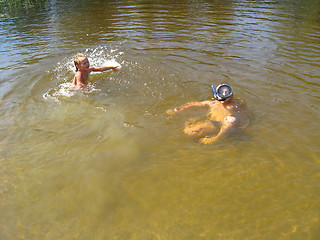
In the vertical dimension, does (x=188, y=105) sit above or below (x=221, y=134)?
above

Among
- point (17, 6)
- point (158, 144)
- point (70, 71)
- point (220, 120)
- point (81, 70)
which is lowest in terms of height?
point (158, 144)

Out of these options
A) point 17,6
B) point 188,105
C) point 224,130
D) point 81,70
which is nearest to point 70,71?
point 81,70

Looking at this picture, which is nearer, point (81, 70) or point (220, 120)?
point (220, 120)

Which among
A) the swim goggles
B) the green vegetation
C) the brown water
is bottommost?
the brown water

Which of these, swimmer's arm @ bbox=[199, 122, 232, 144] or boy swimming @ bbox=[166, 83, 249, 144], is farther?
boy swimming @ bbox=[166, 83, 249, 144]

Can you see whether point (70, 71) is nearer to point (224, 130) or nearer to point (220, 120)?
point (220, 120)

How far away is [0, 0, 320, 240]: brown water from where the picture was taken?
11.3ft

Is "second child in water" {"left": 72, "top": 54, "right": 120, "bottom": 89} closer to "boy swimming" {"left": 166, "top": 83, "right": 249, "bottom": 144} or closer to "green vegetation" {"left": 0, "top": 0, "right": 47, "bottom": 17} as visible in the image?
"boy swimming" {"left": 166, "top": 83, "right": 249, "bottom": 144}

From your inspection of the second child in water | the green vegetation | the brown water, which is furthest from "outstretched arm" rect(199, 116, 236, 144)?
the green vegetation

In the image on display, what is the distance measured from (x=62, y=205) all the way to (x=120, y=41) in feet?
25.9

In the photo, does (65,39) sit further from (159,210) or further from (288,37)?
(159,210)

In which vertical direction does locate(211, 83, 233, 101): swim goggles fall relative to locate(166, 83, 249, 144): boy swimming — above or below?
above

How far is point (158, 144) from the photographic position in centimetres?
480

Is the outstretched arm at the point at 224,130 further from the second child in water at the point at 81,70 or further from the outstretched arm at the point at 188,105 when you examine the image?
the second child in water at the point at 81,70
